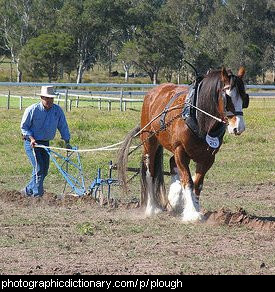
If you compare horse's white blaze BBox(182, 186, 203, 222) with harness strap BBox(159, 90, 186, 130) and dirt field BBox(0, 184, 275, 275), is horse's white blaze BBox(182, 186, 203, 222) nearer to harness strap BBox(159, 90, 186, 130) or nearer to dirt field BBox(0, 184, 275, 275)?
dirt field BBox(0, 184, 275, 275)

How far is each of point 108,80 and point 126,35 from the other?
219 inches

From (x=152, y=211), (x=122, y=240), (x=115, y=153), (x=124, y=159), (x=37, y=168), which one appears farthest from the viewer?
(x=115, y=153)

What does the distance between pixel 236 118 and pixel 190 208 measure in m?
1.29

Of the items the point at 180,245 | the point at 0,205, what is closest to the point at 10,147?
the point at 0,205

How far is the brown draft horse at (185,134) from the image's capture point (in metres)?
9.54

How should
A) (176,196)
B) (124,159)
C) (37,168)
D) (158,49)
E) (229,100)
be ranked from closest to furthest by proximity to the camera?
(229,100) < (176,196) < (124,159) < (37,168) < (158,49)

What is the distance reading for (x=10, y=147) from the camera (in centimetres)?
1866

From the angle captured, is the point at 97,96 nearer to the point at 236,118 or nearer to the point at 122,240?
the point at 236,118

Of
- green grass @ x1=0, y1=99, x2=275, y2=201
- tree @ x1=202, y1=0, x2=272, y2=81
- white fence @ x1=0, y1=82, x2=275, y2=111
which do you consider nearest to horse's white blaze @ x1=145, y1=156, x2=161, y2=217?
green grass @ x1=0, y1=99, x2=275, y2=201

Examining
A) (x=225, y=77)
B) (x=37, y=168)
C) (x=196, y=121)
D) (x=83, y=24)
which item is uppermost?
(x=83, y=24)

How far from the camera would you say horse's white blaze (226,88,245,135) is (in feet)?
30.5

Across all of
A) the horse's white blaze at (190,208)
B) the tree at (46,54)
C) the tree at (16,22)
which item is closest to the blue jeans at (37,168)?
the horse's white blaze at (190,208)

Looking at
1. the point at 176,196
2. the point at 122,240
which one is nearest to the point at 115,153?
the point at 176,196

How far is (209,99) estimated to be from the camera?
9867 millimetres
